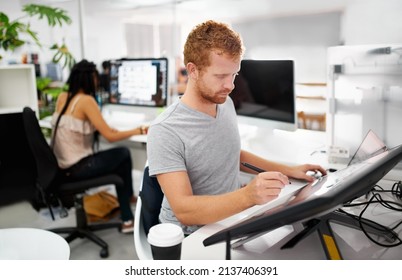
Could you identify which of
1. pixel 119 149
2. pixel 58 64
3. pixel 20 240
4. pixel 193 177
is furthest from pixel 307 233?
pixel 58 64

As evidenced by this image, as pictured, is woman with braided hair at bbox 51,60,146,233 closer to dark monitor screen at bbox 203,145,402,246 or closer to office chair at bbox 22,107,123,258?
office chair at bbox 22,107,123,258

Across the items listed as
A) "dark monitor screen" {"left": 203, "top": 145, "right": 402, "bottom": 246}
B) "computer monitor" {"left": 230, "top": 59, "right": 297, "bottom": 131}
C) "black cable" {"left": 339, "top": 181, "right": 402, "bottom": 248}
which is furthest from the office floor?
"dark monitor screen" {"left": 203, "top": 145, "right": 402, "bottom": 246}

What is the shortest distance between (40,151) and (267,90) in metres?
1.17

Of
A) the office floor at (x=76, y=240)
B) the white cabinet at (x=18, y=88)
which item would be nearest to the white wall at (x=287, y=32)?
the white cabinet at (x=18, y=88)

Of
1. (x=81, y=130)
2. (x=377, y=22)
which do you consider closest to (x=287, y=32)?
(x=377, y=22)

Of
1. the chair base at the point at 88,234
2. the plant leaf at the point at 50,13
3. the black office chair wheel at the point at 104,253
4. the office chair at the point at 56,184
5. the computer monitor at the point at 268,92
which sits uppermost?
the plant leaf at the point at 50,13

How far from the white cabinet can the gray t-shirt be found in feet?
5.56

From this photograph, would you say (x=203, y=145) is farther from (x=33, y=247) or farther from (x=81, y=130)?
(x=81, y=130)

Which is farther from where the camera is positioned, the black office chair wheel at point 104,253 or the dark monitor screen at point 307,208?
the black office chair wheel at point 104,253

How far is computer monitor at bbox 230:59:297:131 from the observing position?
177 cm

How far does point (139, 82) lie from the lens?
2582mm

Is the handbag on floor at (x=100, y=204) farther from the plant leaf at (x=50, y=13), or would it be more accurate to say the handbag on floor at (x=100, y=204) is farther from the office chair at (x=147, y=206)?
the office chair at (x=147, y=206)

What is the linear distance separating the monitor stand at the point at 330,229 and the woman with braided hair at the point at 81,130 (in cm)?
147

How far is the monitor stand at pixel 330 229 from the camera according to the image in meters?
0.84
